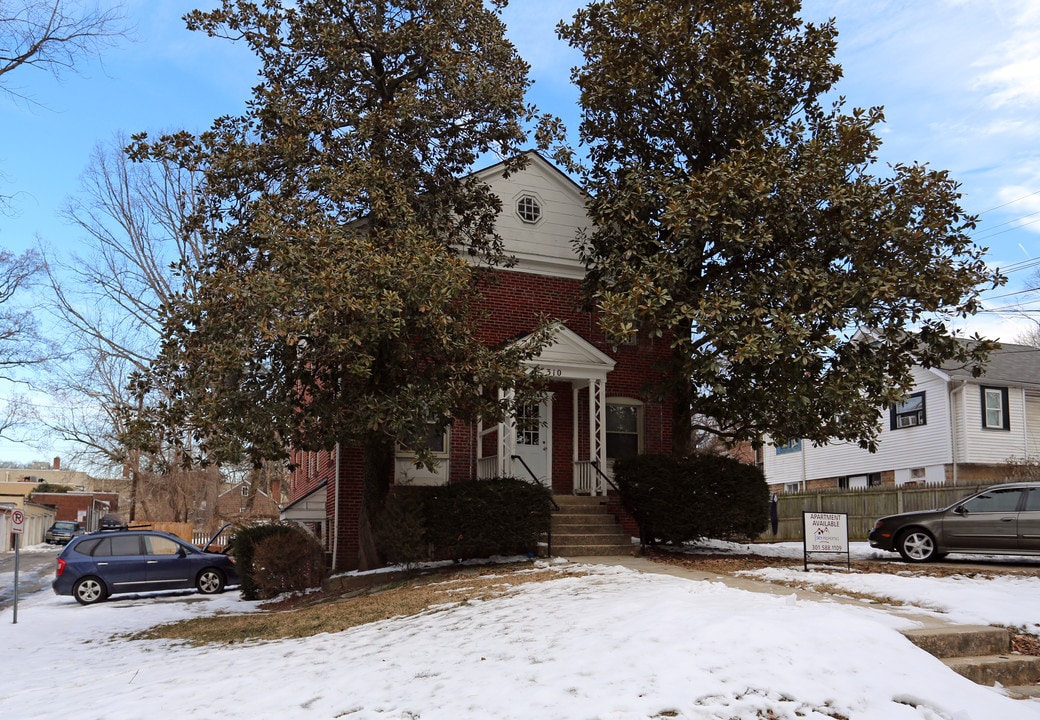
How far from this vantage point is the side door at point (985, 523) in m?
14.5

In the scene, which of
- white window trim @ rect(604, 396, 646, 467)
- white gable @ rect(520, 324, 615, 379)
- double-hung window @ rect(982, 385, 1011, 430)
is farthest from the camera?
double-hung window @ rect(982, 385, 1011, 430)

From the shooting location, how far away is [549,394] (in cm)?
1703

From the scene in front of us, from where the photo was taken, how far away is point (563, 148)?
1680cm

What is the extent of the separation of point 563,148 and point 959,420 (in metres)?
18.8

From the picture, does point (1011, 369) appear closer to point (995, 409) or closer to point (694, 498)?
point (995, 409)

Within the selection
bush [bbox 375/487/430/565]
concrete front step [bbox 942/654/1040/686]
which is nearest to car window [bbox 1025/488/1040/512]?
concrete front step [bbox 942/654/1040/686]

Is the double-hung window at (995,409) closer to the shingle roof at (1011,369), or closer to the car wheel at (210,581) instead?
the shingle roof at (1011,369)

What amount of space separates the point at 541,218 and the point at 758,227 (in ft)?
21.1

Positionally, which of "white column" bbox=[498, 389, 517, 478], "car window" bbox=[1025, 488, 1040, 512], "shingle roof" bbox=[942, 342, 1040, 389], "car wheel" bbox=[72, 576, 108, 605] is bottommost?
"car wheel" bbox=[72, 576, 108, 605]

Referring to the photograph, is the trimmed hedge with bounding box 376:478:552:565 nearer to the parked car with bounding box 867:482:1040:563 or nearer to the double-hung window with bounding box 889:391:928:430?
the parked car with bounding box 867:482:1040:563

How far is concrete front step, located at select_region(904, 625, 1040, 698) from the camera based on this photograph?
730cm

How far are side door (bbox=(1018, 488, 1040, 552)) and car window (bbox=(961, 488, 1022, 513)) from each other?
0.18 metres

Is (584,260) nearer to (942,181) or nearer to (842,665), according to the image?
(942,181)

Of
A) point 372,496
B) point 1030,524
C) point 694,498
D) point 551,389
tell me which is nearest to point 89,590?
point 372,496
